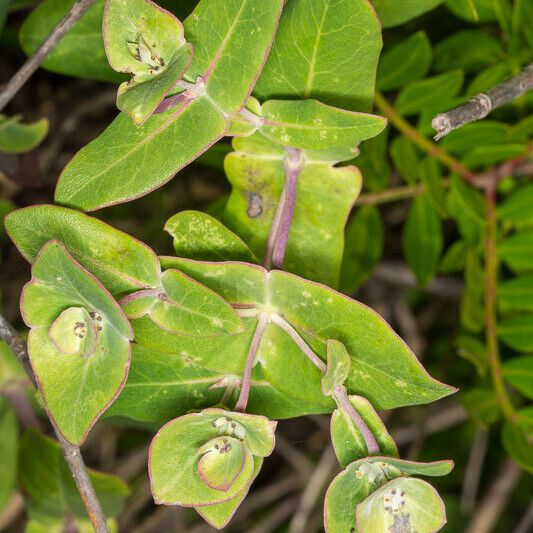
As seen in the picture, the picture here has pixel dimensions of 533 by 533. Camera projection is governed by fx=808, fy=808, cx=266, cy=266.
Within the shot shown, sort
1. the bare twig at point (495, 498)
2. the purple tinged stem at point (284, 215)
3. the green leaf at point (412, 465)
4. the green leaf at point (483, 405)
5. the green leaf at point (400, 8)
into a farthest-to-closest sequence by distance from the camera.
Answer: the bare twig at point (495, 498) → the green leaf at point (483, 405) → the green leaf at point (400, 8) → the purple tinged stem at point (284, 215) → the green leaf at point (412, 465)

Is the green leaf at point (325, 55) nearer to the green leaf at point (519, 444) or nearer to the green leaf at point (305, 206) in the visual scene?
the green leaf at point (305, 206)

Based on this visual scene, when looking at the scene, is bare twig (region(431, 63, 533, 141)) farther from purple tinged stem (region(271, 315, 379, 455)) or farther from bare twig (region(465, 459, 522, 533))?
bare twig (region(465, 459, 522, 533))

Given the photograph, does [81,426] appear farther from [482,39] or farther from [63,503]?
[482,39]

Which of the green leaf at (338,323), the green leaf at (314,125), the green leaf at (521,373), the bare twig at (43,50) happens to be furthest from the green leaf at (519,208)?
the bare twig at (43,50)

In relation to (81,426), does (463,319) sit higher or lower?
lower

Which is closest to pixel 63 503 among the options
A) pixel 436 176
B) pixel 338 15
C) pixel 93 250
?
pixel 93 250

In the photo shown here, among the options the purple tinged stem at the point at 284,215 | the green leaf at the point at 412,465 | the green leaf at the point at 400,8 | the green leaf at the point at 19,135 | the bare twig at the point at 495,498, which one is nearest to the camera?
the green leaf at the point at 412,465
